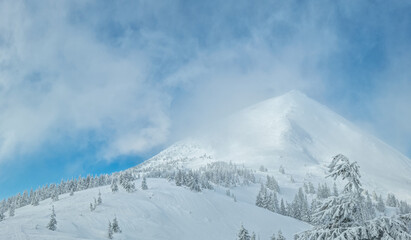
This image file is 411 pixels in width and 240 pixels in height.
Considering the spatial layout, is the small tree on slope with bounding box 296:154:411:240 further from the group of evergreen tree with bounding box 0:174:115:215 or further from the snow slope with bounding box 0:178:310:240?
the group of evergreen tree with bounding box 0:174:115:215

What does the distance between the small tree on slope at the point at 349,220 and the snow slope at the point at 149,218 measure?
112 ft

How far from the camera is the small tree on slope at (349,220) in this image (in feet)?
29.9

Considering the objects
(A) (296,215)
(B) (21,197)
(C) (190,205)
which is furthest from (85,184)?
(A) (296,215)

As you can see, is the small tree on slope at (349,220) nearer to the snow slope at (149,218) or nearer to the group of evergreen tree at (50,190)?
the snow slope at (149,218)

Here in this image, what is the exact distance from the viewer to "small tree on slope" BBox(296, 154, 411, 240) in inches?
359

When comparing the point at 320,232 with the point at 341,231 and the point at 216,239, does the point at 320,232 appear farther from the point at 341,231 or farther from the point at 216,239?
the point at 216,239

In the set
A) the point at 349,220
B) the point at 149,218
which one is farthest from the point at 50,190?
the point at 349,220

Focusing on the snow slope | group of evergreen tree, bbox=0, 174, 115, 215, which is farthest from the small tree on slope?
group of evergreen tree, bbox=0, 174, 115, 215

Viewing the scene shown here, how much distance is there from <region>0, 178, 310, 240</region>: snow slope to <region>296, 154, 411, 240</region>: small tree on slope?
34.2 m

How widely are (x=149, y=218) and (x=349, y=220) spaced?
61.3 meters

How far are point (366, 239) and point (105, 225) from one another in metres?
52.8

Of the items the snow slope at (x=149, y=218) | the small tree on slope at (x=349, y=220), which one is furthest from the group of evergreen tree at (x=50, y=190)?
the small tree on slope at (x=349, y=220)

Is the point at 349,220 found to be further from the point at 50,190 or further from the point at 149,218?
the point at 50,190

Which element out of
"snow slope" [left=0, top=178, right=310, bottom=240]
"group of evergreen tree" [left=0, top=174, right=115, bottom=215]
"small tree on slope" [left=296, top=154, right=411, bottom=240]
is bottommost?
"small tree on slope" [left=296, top=154, right=411, bottom=240]
